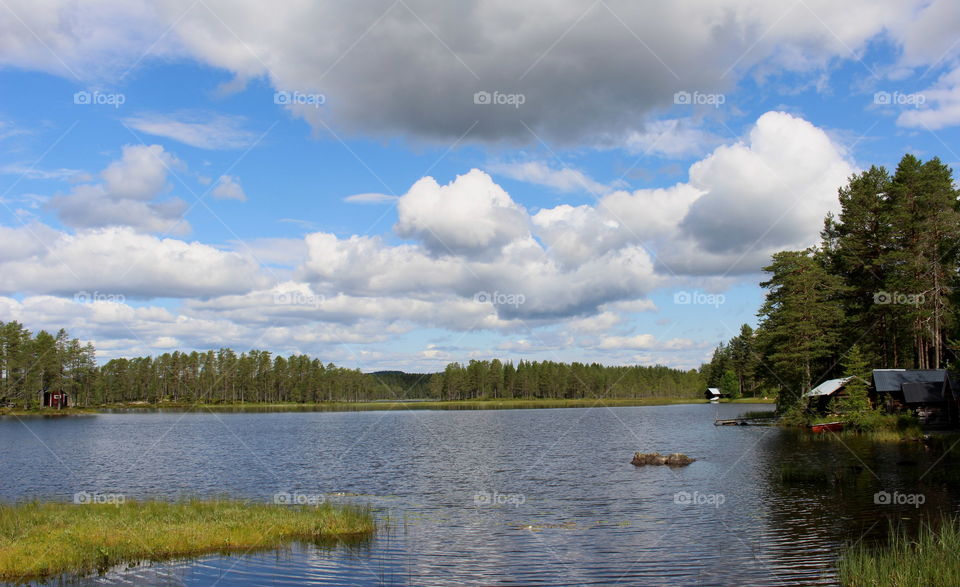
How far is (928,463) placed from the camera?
40.8 metres

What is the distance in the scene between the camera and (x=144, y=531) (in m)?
23.8

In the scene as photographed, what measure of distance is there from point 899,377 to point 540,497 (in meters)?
45.0

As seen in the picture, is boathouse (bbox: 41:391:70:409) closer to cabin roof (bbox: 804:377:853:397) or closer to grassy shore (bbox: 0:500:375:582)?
grassy shore (bbox: 0:500:375:582)

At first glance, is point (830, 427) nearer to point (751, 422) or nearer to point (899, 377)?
point (899, 377)

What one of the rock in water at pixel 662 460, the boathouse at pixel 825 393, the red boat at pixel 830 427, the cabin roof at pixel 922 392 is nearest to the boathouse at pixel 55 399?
the rock in water at pixel 662 460

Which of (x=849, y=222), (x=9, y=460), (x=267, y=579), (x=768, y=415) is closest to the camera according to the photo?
Answer: (x=267, y=579)

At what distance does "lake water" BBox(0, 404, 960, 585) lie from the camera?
21.0 metres

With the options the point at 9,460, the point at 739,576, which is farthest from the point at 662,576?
the point at 9,460

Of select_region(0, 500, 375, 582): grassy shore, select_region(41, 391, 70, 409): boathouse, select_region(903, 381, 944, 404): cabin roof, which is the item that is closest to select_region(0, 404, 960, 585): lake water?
select_region(0, 500, 375, 582): grassy shore

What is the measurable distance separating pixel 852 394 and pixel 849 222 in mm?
21407

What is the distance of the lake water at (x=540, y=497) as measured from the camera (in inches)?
827

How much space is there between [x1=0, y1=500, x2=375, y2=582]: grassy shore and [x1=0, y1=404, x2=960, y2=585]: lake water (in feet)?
4.54

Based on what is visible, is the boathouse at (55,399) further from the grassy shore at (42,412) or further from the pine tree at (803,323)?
the pine tree at (803,323)

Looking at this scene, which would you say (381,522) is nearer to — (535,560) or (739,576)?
(535,560)
